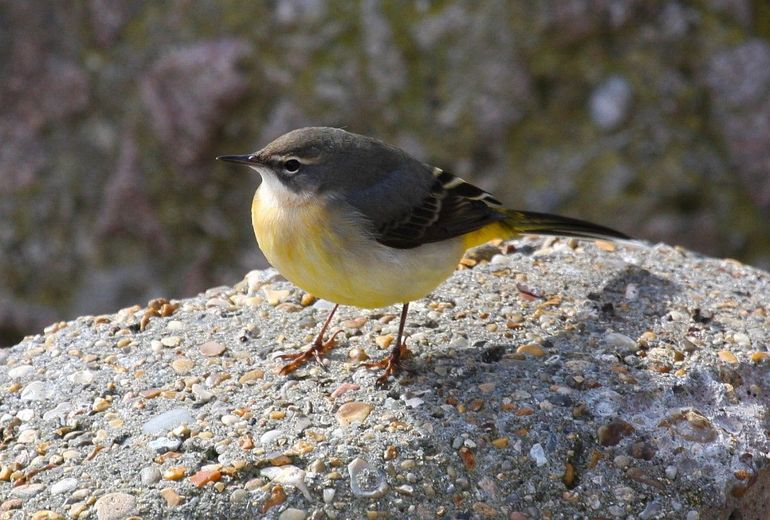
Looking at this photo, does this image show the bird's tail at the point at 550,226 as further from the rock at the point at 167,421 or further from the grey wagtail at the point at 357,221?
the rock at the point at 167,421

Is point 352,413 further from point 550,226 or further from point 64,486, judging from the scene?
point 550,226

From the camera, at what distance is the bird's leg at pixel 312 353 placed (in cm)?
466

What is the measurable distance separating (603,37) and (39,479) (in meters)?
5.23

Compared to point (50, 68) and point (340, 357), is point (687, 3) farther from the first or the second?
point (50, 68)

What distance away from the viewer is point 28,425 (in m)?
4.36

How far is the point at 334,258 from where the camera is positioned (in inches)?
176

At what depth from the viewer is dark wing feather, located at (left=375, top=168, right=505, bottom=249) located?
15.6ft

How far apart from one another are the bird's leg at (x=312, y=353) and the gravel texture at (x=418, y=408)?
0.05 meters

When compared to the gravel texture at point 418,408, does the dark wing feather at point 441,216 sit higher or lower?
higher

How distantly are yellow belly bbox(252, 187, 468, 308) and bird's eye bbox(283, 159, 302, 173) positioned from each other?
15cm

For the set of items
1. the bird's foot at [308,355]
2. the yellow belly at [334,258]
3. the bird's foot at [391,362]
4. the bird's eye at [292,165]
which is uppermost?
the bird's eye at [292,165]

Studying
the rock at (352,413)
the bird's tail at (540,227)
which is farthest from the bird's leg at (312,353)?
the bird's tail at (540,227)

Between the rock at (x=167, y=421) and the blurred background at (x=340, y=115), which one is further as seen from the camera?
the blurred background at (x=340, y=115)

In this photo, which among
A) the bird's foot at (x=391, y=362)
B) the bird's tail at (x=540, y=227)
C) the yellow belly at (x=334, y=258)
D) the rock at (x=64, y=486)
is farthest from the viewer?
the bird's tail at (x=540, y=227)
